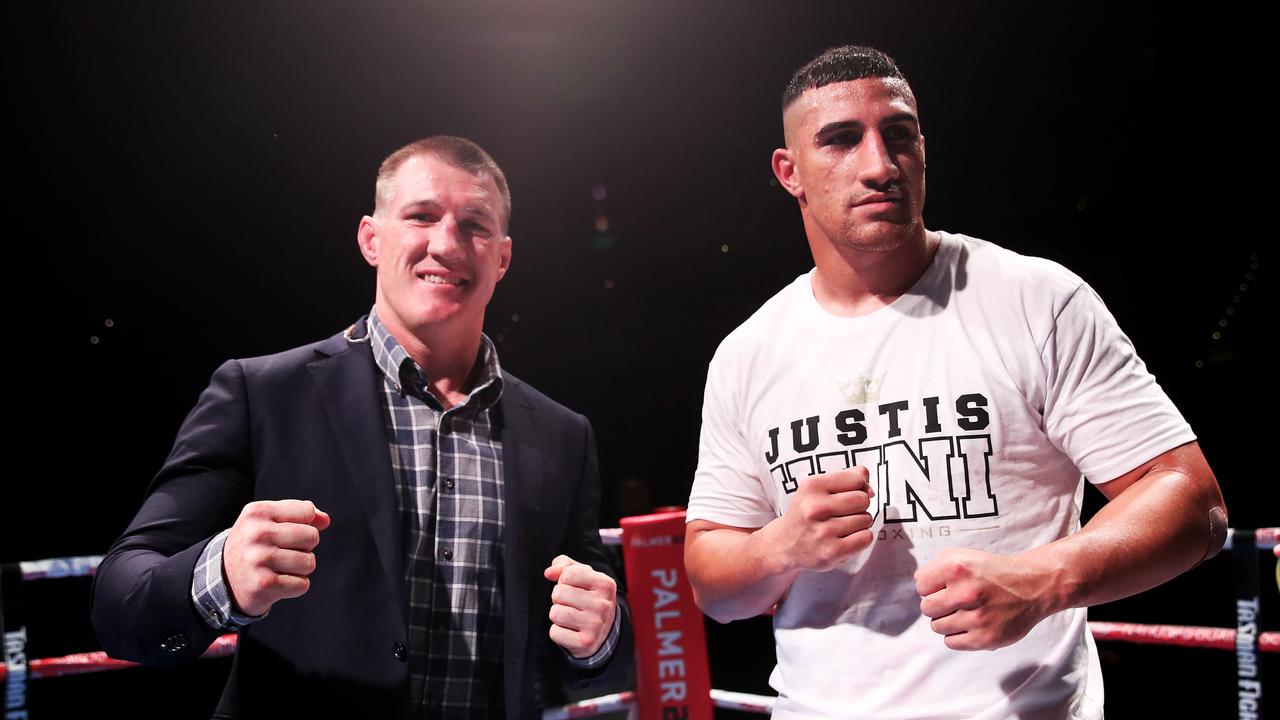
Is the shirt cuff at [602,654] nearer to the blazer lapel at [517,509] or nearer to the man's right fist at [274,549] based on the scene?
the blazer lapel at [517,509]

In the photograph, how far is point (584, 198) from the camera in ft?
18.5

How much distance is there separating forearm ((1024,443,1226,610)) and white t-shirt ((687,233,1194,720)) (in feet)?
0.16

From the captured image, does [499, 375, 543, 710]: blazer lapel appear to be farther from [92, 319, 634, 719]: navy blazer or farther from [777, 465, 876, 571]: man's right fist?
[777, 465, 876, 571]: man's right fist

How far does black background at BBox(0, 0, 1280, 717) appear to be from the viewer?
302cm

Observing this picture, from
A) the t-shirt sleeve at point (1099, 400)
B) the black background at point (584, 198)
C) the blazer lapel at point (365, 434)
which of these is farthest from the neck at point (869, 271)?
the black background at point (584, 198)

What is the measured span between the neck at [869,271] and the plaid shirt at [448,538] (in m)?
0.72

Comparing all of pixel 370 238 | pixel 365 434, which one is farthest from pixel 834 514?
pixel 370 238

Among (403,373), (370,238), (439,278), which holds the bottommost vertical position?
(403,373)

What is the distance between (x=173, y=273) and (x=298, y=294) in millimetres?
898

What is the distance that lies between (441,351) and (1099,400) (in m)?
1.19

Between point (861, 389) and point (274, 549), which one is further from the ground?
point (861, 389)

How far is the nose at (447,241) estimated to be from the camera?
5.52ft

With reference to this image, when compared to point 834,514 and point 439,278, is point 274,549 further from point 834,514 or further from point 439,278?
point 834,514

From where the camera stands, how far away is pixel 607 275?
7.25m
